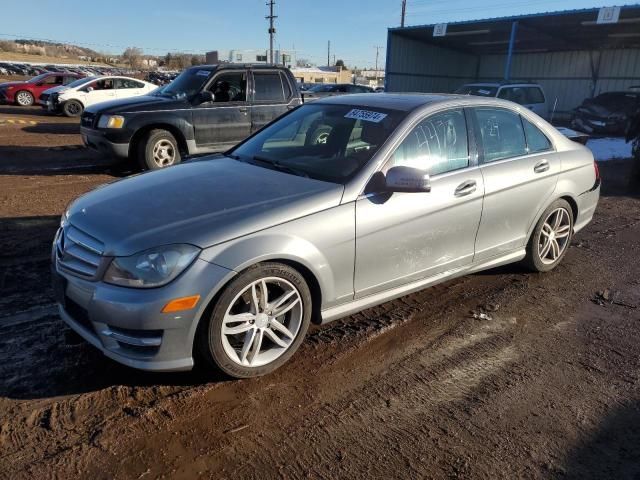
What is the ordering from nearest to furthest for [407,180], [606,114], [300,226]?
[300,226] → [407,180] → [606,114]

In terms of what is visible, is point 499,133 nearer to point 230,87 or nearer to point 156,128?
point 230,87

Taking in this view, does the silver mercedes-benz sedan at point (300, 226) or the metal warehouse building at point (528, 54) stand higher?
the metal warehouse building at point (528, 54)

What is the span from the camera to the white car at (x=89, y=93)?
711 inches

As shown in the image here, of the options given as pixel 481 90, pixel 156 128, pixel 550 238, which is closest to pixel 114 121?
pixel 156 128

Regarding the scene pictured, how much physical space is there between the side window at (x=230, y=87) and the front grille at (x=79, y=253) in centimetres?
614

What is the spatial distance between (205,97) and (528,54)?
26617 mm

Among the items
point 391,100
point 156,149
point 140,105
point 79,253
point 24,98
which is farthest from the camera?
point 24,98

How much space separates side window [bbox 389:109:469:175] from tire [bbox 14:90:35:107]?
23297 mm

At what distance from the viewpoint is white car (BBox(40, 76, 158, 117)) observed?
711 inches

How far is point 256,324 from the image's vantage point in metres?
2.92

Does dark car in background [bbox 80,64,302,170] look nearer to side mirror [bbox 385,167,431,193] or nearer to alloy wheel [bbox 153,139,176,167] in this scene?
alloy wheel [bbox 153,139,176,167]

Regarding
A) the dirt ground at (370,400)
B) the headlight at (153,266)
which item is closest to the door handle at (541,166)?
the dirt ground at (370,400)

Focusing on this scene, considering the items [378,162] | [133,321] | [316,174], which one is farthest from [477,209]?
[133,321]

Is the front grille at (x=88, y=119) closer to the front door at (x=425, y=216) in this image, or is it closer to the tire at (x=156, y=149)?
the tire at (x=156, y=149)
